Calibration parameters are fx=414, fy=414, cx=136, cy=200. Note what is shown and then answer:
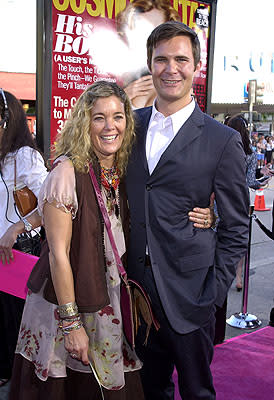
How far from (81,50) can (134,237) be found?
175 cm

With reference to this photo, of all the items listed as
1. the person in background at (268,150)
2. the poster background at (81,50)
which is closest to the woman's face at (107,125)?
the poster background at (81,50)

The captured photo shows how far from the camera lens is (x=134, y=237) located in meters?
2.02

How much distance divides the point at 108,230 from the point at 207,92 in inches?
107

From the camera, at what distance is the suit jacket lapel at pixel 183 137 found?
1.91 meters

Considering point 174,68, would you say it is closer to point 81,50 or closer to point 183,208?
point 183,208

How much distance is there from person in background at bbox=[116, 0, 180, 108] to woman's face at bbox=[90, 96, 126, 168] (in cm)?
171

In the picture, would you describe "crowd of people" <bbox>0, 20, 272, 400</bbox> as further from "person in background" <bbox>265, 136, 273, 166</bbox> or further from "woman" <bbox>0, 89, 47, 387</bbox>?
"person in background" <bbox>265, 136, 273, 166</bbox>

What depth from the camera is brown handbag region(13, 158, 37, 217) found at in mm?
2551

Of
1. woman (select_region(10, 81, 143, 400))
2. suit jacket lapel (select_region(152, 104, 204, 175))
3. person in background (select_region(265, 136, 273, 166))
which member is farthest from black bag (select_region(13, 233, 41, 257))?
person in background (select_region(265, 136, 273, 166))

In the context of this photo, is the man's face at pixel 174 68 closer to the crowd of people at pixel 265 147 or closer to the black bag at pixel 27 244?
the black bag at pixel 27 244

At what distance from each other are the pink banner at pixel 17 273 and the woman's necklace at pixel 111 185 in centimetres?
80

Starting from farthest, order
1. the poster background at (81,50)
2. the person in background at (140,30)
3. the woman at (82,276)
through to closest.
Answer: the person in background at (140,30) → the poster background at (81,50) → the woman at (82,276)

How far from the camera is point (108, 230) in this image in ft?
6.05

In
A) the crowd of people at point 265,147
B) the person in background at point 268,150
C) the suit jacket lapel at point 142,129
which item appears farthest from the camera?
the person in background at point 268,150
